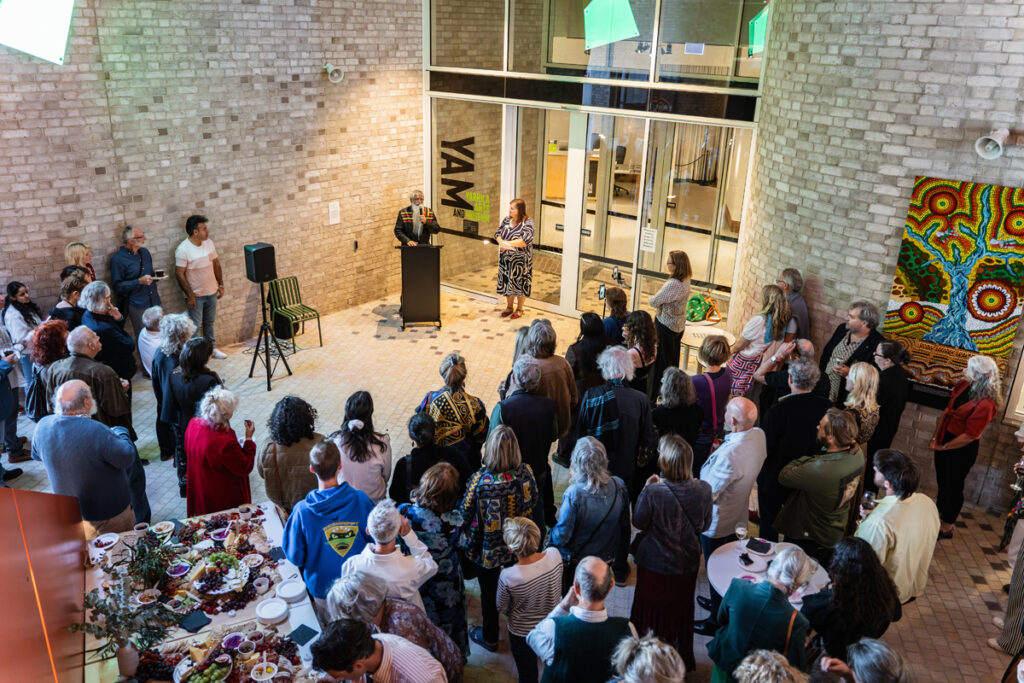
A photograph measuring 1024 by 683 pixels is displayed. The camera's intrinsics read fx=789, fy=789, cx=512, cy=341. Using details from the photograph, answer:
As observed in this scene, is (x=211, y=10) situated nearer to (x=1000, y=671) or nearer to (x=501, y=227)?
(x=501, y=227)

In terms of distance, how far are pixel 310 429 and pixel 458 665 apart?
5.58ft

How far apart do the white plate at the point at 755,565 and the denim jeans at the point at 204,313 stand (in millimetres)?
6403

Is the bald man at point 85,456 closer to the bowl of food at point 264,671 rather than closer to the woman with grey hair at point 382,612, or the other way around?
the bowl of food at point 264,671

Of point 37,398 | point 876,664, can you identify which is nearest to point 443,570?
point 876,664

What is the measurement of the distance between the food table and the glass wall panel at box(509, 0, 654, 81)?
6.81 m

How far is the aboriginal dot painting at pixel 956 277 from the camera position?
598 centimetres

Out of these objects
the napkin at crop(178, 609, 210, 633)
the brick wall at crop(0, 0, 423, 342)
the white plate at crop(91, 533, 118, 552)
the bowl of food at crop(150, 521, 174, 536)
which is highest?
the brick wall at crop(0, 0, 423, 342)

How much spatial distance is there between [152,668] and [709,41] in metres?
7.90

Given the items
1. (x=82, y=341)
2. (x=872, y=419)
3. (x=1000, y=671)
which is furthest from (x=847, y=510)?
(x=82, y=341)

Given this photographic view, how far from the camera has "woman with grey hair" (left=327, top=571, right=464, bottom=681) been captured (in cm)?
339

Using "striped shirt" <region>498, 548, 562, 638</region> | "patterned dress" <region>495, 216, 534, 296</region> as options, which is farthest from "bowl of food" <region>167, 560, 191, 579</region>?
"patterned dress" <region>495, 216, 534, 296</region>

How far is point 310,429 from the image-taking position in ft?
15.4

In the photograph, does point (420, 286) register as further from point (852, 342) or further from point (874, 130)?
point (874, 130)

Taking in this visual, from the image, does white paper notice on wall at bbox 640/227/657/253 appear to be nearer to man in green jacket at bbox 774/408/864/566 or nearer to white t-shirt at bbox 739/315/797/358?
white t-shirt at bbox 739/315/797/358
